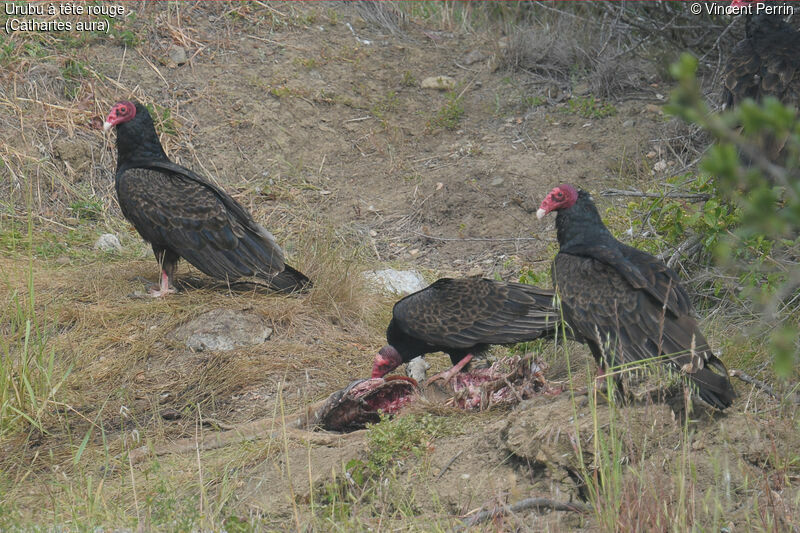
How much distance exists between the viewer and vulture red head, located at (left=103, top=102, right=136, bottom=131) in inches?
235

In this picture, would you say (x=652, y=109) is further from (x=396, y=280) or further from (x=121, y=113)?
(x=121, y=113)

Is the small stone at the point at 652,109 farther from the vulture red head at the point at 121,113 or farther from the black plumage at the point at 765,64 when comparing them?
the vulture red head at the point at 121,113

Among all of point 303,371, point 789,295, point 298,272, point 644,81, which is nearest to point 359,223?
point 298,272

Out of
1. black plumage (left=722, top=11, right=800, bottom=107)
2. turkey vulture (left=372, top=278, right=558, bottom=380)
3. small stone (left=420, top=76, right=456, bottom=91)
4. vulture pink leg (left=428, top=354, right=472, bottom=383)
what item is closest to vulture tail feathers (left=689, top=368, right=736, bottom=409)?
turkey vulture (left=372, top=278, right=558, bottom=380)

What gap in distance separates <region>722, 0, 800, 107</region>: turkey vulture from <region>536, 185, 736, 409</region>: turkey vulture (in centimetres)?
167

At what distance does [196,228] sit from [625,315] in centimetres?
305

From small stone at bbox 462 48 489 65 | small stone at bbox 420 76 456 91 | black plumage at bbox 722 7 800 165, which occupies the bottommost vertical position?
small stone at bbox 420 76 456 91

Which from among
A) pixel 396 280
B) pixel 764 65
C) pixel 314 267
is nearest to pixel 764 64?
pixel 764 65

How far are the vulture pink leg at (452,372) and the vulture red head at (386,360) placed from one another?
0.21 m

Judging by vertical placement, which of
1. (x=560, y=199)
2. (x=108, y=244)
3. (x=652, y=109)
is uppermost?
(x=560, y=199)

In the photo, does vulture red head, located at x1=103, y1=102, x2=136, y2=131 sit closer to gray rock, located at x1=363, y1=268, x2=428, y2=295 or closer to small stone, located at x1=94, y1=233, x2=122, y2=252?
small stone, located at x1=94, y1=233, x2=122, y2=252

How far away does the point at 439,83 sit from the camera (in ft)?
29.2

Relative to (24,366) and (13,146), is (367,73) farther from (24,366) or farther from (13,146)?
(24,366)

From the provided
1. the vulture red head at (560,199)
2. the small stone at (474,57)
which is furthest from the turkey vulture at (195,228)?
the small stone at (474,57)
